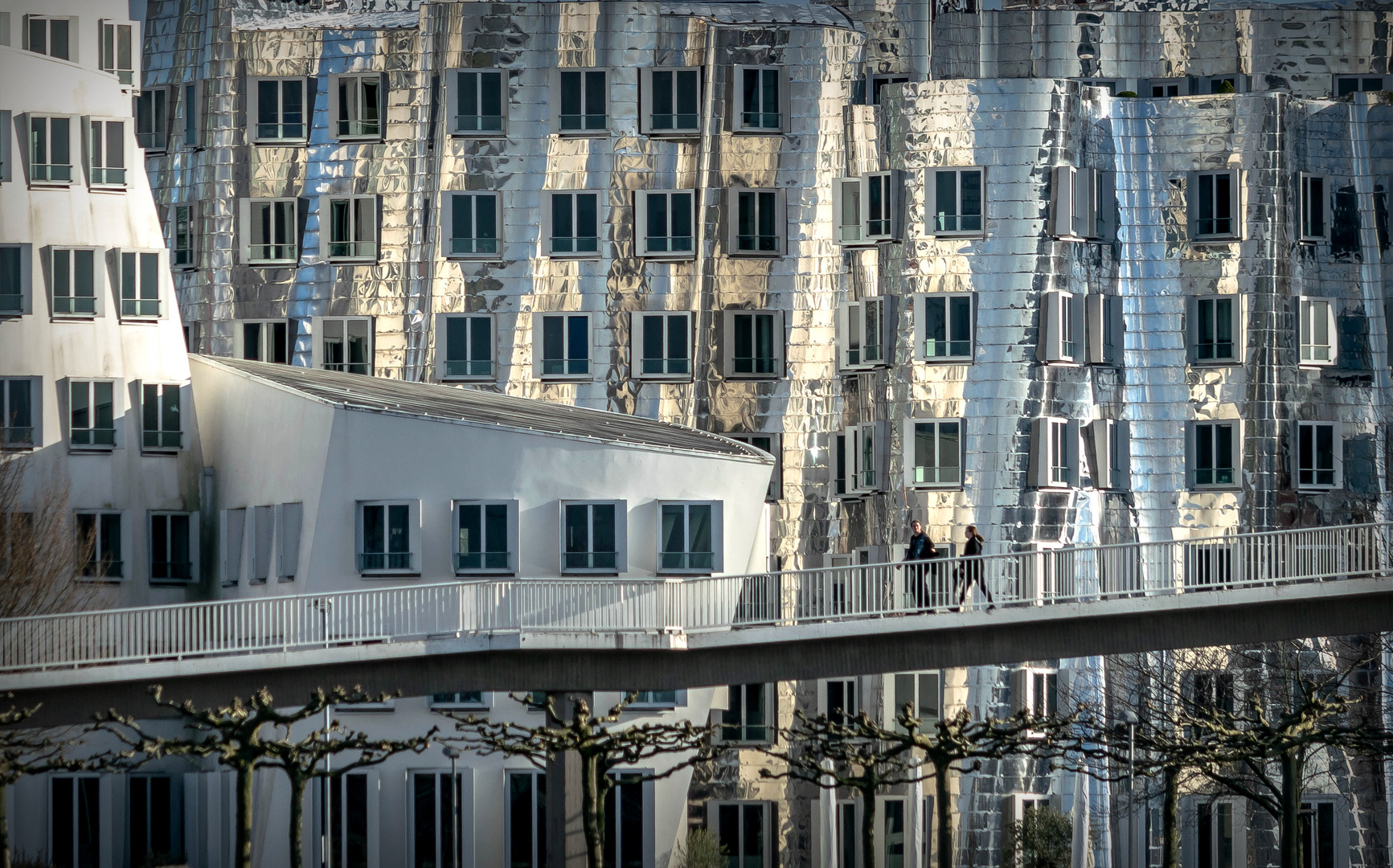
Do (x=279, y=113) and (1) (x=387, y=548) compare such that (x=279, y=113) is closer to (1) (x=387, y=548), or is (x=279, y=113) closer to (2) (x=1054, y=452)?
(1) (x=387, y=548)

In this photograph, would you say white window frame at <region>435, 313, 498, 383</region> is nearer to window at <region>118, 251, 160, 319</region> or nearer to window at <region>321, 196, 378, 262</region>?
window at <region>321, 196, 378, 262</region>

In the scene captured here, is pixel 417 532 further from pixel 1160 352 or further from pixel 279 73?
pixel 1160 352

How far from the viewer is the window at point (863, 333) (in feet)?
242

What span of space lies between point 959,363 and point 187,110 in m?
23.5

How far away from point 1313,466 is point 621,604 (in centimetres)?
2705

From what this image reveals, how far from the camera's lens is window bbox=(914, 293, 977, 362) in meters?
73.2

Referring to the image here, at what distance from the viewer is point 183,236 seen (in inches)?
3000

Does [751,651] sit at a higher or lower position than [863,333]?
lower

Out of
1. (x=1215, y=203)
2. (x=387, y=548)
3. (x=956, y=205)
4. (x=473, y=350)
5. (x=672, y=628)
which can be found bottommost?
(x=672, y=628)

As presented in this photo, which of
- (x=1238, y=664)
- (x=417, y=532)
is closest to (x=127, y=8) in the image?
(x=417, y=532)

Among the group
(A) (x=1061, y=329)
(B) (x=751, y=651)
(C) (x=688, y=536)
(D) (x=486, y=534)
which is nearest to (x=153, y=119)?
(D) (x=486, y=534)

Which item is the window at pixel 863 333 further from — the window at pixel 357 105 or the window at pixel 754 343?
the window at pixel 357 105

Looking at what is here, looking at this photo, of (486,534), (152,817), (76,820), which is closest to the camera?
(486,534)

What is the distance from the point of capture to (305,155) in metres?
75.8
